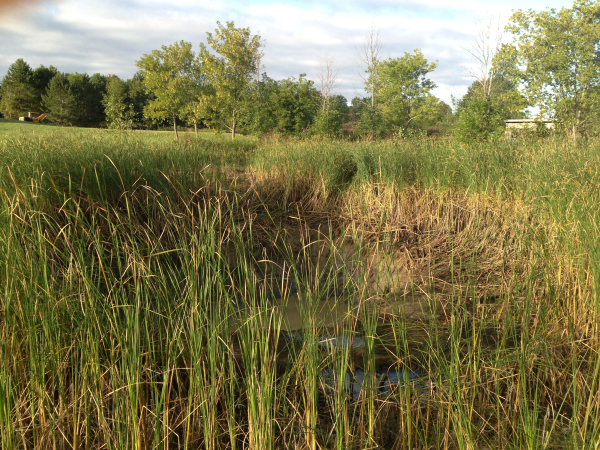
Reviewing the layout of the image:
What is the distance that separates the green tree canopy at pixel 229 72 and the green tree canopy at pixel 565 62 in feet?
37.7

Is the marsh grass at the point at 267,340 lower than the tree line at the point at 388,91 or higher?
lower

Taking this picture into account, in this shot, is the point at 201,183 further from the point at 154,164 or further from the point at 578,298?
the point at 578,298

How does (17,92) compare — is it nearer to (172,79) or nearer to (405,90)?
(172,79)

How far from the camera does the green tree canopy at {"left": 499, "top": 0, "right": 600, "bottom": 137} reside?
14844 millimetres

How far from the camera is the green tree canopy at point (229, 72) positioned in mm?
17469

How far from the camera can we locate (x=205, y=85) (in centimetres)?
2056

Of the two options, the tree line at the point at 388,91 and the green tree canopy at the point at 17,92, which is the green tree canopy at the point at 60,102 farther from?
the tree line at the point at 388,91

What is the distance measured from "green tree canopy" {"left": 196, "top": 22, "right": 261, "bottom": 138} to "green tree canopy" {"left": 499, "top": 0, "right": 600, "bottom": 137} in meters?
11.5

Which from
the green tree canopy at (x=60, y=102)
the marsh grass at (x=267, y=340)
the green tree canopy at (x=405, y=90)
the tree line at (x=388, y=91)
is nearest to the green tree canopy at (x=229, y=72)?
the tree line at (x=388, y=91)

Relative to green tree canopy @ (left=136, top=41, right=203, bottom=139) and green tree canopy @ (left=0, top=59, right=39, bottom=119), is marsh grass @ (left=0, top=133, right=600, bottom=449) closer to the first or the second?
green tree canopy @ (left=136, top=41, right=203, bottom=139)

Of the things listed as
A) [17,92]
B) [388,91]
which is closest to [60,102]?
[17,92]

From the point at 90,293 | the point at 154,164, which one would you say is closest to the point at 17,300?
the point at 90,293

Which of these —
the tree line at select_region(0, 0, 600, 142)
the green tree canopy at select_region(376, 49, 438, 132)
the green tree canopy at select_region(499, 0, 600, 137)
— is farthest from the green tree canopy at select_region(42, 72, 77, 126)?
the green tree canopy at select_region(499, 0, 600, 137)

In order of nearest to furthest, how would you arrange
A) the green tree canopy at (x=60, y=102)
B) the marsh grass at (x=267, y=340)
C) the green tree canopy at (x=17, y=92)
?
the marsh grass at (x=267, y=340), the green tree canopy at (x=60, y=102), the green tree canopy at (x=17, y=92)
